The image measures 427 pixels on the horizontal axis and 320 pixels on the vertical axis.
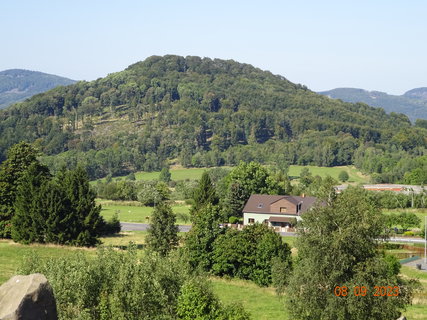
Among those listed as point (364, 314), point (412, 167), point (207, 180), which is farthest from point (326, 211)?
point (412, 167)

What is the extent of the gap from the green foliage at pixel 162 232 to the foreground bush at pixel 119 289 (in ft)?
65.7

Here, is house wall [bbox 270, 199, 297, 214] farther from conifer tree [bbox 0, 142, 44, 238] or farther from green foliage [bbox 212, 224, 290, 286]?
conifer tree [bbox 0, 142, 44, 238]

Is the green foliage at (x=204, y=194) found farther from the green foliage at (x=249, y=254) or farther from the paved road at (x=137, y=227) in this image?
the green foliage at (x=249, y=254)

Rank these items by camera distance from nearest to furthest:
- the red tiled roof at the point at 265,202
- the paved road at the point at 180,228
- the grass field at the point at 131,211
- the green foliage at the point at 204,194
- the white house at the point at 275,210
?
the paved road at the point at 180,228, the green foliage at the point at 204,194, the white house at the point at 275,210, the red tiled roof at the point at 265,202, the grass field at the point at 131,211

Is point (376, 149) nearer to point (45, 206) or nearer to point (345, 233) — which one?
point (45, 206)

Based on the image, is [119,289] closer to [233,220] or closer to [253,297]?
[253,297]

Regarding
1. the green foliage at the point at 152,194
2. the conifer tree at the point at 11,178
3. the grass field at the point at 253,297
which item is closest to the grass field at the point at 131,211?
the green foliage at the point at 152,194

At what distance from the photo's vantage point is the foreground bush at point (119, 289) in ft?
79.2

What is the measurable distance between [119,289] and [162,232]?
74.8 feet

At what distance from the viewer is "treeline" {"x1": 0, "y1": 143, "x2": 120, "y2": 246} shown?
166 ft

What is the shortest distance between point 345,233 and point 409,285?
15.9 ft

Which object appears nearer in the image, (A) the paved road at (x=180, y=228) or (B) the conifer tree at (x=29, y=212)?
(B) the conifer tree at (x=29, y=212)

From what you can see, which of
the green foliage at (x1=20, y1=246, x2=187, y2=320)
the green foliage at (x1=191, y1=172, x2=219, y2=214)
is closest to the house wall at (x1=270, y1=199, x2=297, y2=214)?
the green foliage at (x1=191, y1=172, x2=219, y2=214)

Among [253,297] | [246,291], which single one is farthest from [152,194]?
[253,297]
